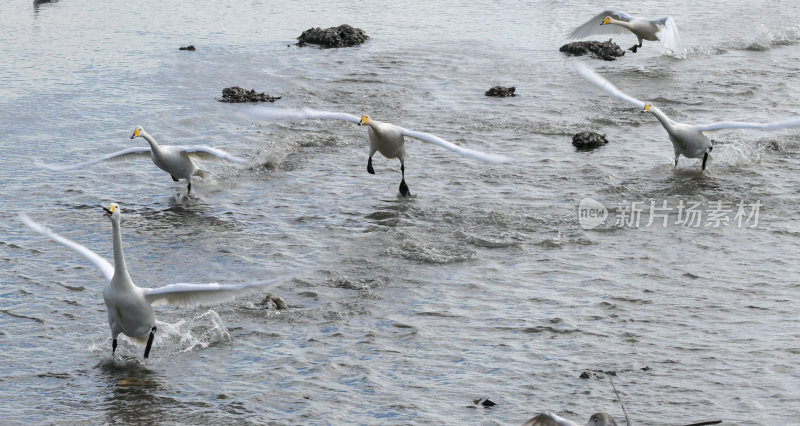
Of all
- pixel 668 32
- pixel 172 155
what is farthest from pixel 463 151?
pixel 668 32

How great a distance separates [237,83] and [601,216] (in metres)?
9.85

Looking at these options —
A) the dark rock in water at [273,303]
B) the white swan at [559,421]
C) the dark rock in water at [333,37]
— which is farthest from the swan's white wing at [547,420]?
the dark rock in water at [333,37]

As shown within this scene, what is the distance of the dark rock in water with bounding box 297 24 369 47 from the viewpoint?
84.1 feet

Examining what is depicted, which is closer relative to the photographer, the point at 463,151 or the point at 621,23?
the point at 463,151

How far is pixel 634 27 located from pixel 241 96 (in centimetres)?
821

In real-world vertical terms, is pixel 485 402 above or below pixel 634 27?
below

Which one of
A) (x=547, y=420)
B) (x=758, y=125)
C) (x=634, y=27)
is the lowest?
(x=547, y=420)

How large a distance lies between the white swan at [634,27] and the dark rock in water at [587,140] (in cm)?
456

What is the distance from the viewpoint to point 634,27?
2219 cm

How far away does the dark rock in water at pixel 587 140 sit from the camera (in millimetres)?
17953

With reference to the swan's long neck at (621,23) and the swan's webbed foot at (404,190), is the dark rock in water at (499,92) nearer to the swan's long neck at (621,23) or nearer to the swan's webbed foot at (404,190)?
the swan's long neck at (621,23)

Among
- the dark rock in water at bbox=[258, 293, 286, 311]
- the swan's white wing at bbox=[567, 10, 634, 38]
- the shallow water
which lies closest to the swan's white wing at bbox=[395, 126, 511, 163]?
the shallow water

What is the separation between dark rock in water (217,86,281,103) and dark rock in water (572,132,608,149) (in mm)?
6129

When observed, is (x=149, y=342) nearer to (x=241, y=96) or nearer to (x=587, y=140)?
(x=587, y=140)
